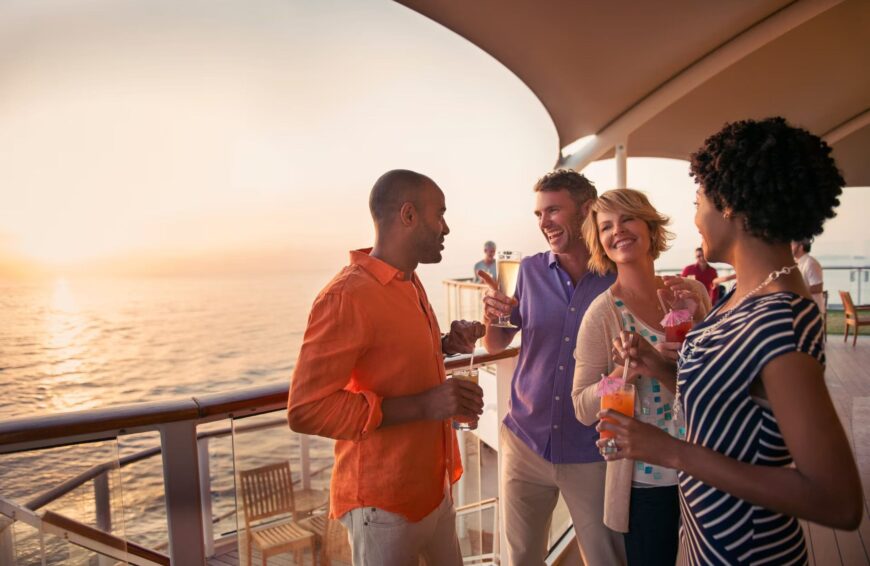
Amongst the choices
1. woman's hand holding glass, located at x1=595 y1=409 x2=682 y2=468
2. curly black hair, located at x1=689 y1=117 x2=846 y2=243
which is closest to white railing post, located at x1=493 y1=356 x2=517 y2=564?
woman's hand holding glass, located at x1=595 y1=409 x2=682 y2=468

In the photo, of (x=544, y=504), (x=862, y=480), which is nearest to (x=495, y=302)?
(x=544, y=504)

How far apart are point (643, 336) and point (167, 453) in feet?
4.42

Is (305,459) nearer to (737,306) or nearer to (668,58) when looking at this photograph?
(737,306)

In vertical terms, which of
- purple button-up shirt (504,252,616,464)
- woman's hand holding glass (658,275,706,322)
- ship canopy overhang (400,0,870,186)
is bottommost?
purple button-up shirt (504,252,616,464)

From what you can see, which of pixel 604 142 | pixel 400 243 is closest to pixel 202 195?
pixel 604 142

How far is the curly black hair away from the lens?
0.97m

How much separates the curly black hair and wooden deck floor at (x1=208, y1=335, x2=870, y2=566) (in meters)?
1.42

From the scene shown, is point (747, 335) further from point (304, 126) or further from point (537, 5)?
point (304, 126)

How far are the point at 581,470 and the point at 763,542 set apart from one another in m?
0.77

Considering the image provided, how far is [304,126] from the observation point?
42.4 m

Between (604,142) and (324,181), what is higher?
(324,181)

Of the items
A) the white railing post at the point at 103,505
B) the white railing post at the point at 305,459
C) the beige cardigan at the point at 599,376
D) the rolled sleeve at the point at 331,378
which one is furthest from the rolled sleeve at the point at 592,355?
the white railing post at the point at 103,505

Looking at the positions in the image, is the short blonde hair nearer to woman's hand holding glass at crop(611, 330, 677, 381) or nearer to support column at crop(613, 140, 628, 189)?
woman's hand holding glass at crop(611, 330, 677, 381)

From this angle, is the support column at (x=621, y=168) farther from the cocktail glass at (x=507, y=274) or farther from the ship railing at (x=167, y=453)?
the ship railing at (x=167, y=453)
